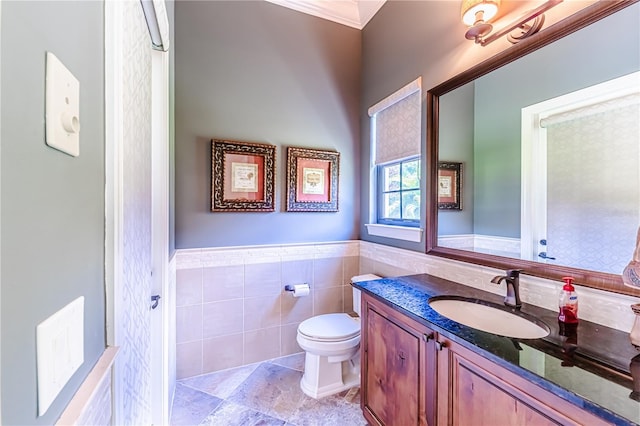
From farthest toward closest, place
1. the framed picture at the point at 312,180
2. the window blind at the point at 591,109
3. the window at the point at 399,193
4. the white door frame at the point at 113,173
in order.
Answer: the framed picture at the point at 312,180, the window at the point at 399,193, the window blind at the point at 591,109, the white door frame at the point at 113,173

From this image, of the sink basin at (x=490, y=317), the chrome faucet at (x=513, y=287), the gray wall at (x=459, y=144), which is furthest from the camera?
the gray wall at (x=459, y=144)

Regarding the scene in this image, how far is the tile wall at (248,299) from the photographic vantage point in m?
2.10

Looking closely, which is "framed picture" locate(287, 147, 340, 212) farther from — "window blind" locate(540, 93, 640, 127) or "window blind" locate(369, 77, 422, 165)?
"window blind" locate(540, 93, 640, 127)

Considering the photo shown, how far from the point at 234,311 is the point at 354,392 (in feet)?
3.46

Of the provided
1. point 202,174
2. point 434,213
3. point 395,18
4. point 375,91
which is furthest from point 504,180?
point 202,174

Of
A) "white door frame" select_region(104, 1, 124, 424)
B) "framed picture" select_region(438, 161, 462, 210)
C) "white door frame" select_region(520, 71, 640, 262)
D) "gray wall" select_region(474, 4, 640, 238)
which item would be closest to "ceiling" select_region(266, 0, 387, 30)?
"gray wall" select_region(474, 4, 640, 238)

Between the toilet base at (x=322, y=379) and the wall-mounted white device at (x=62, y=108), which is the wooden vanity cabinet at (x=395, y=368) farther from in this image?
the wall-mounted white device at (x=62, y=108)

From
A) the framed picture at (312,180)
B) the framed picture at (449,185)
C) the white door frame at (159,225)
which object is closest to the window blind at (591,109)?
the framed picture at (449,185)

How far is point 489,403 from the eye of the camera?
932 millimetres

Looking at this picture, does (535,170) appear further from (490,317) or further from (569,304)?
(490,317)

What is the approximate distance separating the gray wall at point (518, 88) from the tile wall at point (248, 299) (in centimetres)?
132

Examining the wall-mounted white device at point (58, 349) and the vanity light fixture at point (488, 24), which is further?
the vanity light fixture at point (488, 24)

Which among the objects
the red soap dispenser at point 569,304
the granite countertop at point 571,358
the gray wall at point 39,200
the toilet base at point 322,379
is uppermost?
the gray wall at point 39,200

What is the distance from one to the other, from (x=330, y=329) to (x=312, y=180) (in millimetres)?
1196
